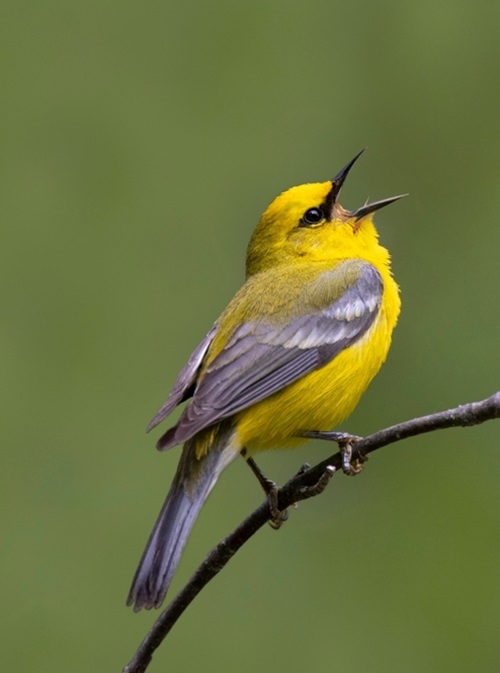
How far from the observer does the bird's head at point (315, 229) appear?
4.63 metres

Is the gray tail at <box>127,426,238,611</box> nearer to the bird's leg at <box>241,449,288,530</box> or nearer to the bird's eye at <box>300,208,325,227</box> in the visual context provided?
the bird's leg at <box>241,449,288,530</box>

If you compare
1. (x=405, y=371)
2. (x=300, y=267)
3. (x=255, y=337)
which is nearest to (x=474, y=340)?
(x=405, y=371)

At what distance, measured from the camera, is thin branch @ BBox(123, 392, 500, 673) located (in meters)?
2.66

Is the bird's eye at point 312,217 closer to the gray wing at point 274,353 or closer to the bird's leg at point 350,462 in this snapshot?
the gray wing at point 274,353

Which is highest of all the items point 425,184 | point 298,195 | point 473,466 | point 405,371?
point 298,195

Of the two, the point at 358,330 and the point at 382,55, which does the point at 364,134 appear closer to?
the point at 382,55

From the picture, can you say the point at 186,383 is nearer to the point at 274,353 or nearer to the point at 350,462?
the point at 274,353

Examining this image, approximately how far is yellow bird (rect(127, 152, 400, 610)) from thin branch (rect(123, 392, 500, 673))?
0.35 metres

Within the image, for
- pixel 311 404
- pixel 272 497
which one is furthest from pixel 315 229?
pixel 272 497

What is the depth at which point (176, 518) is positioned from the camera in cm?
368

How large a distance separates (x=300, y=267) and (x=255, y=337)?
0.50m

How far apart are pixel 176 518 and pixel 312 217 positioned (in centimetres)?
146

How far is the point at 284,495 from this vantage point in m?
3.56

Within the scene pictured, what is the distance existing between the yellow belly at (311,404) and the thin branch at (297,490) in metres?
0.43
